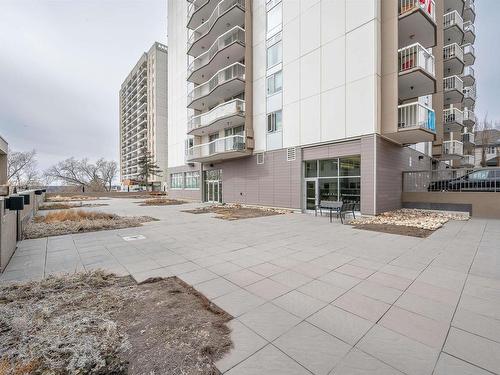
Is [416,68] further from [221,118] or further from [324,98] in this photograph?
[221,118]

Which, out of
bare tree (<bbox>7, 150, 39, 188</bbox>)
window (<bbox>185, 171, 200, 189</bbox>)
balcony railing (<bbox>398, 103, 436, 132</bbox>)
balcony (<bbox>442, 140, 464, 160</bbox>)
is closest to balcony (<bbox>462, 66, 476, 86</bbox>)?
balcony (<bbox>442, 140, 464, 160</bbox>)

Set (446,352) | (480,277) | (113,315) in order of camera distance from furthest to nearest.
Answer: (480,277)
(113,315)
(446,352)

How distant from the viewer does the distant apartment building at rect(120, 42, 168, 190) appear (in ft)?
196

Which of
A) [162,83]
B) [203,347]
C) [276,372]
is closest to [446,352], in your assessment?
[276,372]

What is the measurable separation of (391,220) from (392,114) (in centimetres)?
534

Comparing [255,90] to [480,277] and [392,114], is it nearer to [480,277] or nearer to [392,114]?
[392,114]

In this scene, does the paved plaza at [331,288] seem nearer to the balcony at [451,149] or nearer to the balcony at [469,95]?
the balcony at [451,149]

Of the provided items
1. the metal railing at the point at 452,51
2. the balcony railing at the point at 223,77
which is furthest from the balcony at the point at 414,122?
the metal railing at the point at 452,51

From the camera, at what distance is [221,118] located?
18750 mm

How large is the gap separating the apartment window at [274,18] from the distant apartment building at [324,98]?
0.07 m

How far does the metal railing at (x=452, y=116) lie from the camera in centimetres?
2008

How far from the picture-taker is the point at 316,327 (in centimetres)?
279

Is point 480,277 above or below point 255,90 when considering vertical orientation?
below

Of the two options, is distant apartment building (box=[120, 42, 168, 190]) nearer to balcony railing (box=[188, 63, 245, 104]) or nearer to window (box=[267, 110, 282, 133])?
balcony railing (box=[188, 63, 245, 104])
